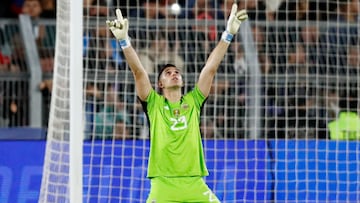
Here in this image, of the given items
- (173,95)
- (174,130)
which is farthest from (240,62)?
(174,130)

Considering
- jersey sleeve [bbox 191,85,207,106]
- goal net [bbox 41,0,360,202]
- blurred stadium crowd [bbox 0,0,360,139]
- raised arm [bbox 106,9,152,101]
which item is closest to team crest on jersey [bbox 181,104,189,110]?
jersey sleeve [bbox 191,85,207,106]

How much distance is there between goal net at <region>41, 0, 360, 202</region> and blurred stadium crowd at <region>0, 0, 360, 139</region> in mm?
15

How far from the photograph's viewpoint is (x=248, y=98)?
1262 centimetres

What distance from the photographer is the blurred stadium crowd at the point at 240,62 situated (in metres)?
12.6

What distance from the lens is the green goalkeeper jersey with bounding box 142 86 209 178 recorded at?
29.0 ft

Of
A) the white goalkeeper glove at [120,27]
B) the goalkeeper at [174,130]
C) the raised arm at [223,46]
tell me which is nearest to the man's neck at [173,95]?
the goalkeeper at [174,130]

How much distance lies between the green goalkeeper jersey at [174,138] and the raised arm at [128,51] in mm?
103

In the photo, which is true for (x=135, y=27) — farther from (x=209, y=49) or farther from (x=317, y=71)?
(x=317, y=71)

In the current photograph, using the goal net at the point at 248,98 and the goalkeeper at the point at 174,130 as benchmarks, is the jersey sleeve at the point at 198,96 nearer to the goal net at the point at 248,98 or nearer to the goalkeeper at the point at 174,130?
the goalkeeper at the point at 174,130

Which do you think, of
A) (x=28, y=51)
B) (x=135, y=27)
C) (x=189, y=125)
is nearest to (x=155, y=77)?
(x=135, y=27)

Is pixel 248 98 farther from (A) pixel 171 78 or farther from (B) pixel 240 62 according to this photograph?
(A) pixel 171 78

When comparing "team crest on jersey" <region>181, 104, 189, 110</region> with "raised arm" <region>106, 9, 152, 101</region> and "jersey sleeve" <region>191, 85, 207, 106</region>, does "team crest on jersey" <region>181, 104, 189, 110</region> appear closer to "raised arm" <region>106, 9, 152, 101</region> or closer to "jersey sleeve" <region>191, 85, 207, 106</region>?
"jersey sleeve" <region>191, 85, 207, 106</region>

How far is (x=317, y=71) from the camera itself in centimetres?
1288

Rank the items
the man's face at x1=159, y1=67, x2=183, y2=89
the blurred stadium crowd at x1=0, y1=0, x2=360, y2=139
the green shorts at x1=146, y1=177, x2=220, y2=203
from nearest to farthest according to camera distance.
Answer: the green shorts at x1=146, y1=177, x2=220, y2=203
the man's face at x1=159, y1=67, x2=183, y2=89
the blurred stadium crowd at x1=0, y1=0, x2=360, y2=139
